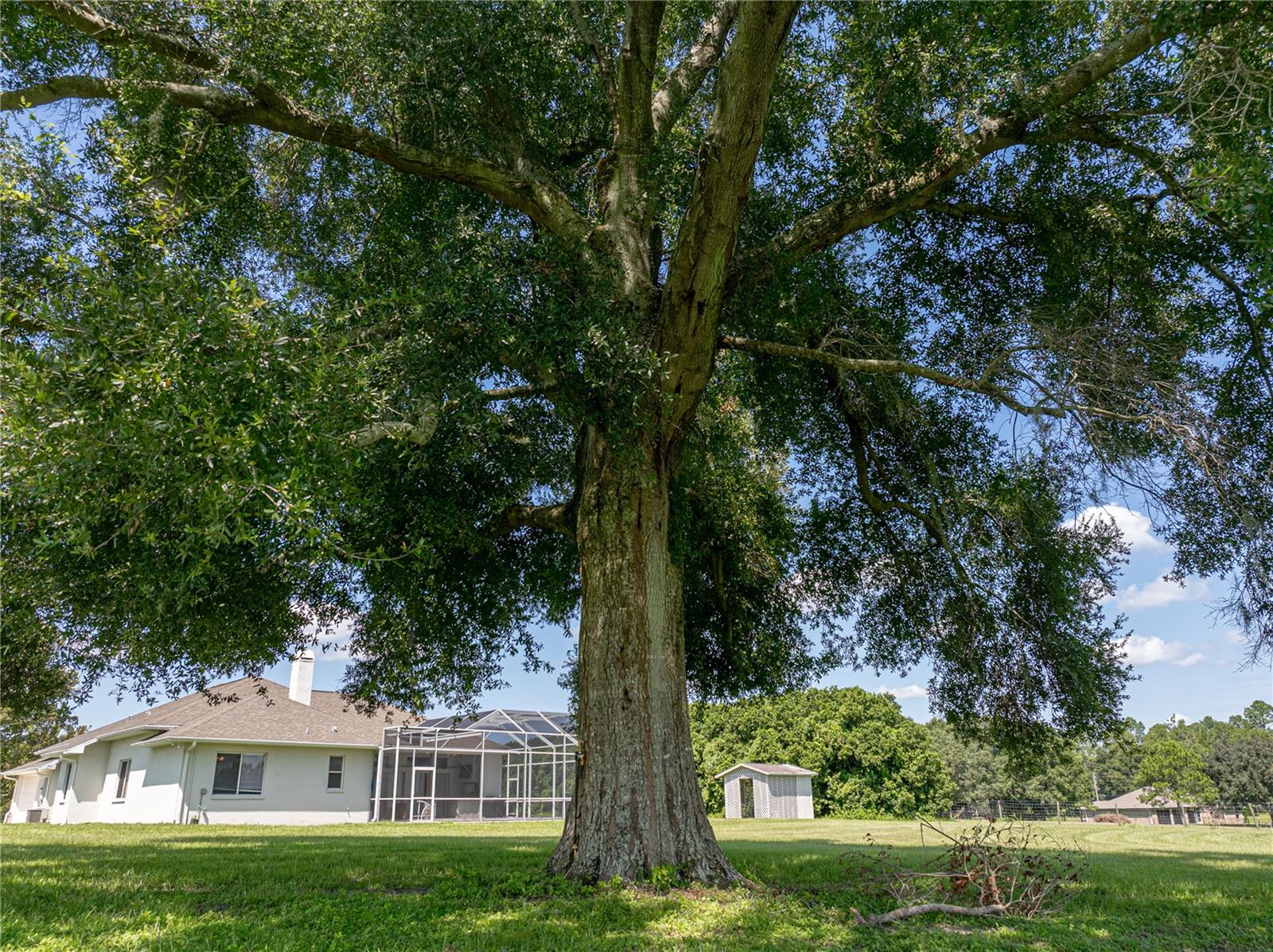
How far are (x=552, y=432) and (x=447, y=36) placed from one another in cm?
501

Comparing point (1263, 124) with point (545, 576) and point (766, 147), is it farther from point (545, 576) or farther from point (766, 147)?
point (545, 576)

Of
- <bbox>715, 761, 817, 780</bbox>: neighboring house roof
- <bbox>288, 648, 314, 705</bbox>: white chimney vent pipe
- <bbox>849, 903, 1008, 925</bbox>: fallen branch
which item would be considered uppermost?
<bbox>288, 648, 314, 705</bbox>: white chimney vent pipe

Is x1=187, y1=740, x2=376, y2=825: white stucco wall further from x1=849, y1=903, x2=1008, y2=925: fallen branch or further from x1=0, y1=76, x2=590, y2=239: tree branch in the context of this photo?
x1=849, y1=903, x2=1008, y2=925: fallen branch

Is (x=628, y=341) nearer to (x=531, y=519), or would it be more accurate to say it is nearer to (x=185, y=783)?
(x=531, y=519)

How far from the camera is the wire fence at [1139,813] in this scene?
102 feet

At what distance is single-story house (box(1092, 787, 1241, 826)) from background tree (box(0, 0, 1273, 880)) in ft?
120

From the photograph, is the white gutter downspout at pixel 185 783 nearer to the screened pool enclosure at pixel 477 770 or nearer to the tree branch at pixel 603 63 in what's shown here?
the screened pool enclosure at pixel 477 770

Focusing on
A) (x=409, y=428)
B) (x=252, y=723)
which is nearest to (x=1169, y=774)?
(x=252, y=723)

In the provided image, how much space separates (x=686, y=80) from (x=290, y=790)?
2276 cm

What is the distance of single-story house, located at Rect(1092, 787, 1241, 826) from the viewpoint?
4070 centimetres

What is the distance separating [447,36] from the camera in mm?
8078

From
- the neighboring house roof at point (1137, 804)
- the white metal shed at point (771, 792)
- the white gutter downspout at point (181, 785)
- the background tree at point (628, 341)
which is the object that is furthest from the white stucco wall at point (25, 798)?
the neighboring house roof at point (1137, 804)

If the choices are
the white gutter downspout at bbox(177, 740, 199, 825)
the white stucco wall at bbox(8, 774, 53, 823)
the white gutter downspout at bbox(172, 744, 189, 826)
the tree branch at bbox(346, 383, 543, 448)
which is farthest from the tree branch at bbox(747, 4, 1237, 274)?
the white stucco wall at bbox(8, 774, 53, 823)

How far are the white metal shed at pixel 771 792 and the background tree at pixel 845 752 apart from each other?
174 cm
